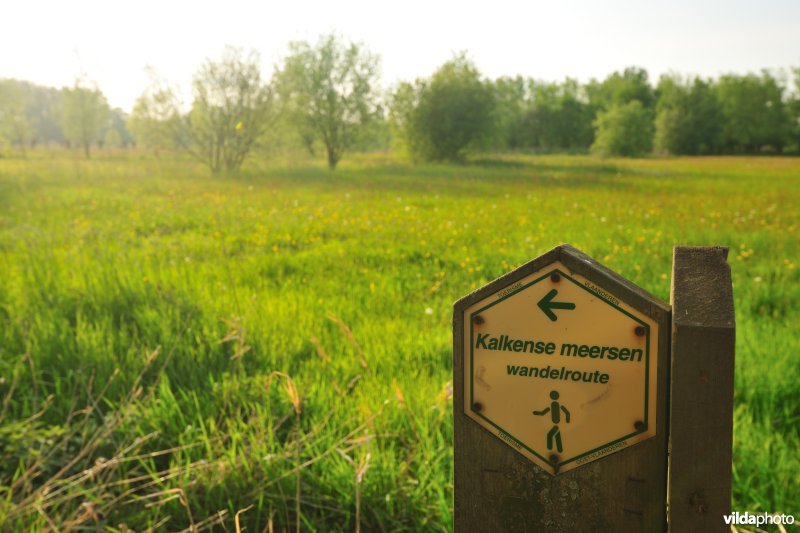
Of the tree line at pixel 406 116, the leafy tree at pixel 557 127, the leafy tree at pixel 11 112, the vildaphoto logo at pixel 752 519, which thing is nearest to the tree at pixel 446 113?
the tree line at pixel 406 116

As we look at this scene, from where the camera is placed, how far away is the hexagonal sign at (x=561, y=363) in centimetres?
95

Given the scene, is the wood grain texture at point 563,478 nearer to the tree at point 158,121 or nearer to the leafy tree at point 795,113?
the tree at point 158,121

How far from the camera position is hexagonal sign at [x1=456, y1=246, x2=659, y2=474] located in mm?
955

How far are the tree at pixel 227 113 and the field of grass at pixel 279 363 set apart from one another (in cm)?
1389

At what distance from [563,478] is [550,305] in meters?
0.31

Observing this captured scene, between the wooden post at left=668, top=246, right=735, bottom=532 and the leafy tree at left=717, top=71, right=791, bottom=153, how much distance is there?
229 feet

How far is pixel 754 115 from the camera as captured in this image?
61.3 metres

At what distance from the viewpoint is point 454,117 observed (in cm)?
3781

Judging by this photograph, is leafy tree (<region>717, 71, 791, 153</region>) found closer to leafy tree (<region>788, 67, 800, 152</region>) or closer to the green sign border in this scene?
leafy tree (<region>788, 67, 800, 152</region>)

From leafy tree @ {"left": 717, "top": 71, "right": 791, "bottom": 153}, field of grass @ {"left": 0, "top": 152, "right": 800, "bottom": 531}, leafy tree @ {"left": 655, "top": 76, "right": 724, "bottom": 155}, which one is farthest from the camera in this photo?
leafy tree @ {"left": 655, "top": 76, "right": 724, "bottom": 155}

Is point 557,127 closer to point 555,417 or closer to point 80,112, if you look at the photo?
point 80,112

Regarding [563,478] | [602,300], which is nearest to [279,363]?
[563,478]

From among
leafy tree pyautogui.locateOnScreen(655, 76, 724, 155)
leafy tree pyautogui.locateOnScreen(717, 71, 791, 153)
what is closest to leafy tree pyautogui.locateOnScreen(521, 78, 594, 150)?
leafy tree pyautogui.locateOnScreen(655, 76, 724, 155)

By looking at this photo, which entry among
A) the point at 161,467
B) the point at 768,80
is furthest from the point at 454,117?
the point at 768,80
